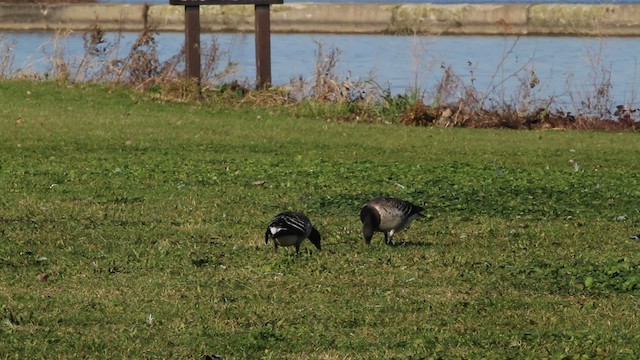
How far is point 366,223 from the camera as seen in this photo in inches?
367

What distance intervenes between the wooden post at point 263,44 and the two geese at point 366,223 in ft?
45.7

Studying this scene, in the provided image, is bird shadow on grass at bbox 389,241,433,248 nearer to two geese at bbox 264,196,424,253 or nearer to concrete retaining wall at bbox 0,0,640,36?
two geese at bbox 264,196,424,253

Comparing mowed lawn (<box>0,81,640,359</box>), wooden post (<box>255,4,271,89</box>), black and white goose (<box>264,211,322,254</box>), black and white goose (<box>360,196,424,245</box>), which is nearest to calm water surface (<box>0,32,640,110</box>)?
wooden post (<box>255,4,271,89</box>)

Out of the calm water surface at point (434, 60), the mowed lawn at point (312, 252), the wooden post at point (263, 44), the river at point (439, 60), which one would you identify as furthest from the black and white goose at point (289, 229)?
the calm water surface at point (434, 60)

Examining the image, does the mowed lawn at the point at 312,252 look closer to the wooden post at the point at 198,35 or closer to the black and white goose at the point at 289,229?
the black and white goose at the point at 289,229

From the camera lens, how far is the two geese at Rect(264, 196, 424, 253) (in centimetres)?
869

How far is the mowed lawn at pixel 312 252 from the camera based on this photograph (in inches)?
273

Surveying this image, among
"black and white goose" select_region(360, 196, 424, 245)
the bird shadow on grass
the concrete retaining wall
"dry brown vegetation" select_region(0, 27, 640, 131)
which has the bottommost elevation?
the concrete retaining wall

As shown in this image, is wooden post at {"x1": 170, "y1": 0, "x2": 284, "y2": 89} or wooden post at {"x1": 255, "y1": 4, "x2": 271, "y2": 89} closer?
wooden post at {"x1": 170, "y1": 0, "x2": 284, "y2": 89}

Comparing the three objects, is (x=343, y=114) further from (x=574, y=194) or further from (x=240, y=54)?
(x=240, y=54)

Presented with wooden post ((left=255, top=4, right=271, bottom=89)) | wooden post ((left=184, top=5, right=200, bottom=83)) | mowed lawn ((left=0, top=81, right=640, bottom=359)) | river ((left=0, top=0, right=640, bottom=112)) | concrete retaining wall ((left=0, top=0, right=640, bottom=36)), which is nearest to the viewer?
mowed lawn ((left=0, top=81, right=640, bottom=359))

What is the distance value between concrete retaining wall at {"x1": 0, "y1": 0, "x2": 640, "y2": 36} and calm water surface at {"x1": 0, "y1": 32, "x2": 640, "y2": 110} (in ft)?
6.21

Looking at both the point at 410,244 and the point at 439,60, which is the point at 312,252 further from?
the point at 439,60

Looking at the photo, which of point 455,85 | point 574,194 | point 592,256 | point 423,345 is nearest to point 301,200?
point 574,194
